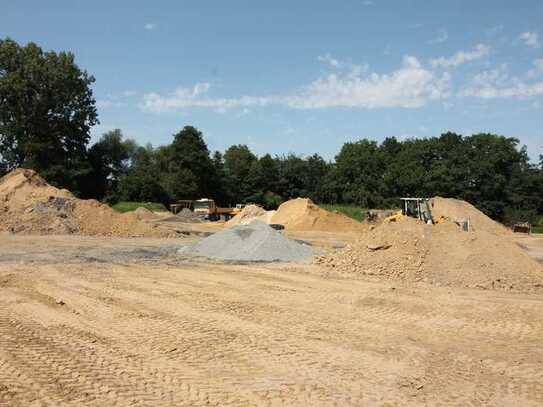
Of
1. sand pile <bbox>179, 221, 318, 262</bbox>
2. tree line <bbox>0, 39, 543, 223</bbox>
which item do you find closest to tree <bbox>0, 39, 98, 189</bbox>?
tree line <bbox>0, 39, 543, 223</bbox>

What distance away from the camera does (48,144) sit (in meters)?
52.2

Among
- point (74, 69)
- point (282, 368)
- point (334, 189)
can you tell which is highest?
point (74, 69)

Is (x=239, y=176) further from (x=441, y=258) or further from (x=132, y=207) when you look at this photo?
(x=441, y=258)

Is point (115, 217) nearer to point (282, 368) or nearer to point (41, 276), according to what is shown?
point (41, 276)

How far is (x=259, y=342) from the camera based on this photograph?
7793 millimetres

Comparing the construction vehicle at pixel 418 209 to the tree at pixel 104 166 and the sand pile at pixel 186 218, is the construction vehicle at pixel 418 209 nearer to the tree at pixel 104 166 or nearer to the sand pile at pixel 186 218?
the sand pile at pixel 186 218

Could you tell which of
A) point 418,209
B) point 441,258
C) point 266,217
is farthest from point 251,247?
point 266,217

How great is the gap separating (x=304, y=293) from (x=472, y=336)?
436 centimetres

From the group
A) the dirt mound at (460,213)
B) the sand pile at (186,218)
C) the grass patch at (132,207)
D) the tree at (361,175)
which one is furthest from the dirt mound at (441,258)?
the tree at (361,175)

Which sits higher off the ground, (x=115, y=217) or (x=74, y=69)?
(x=74, y=69)

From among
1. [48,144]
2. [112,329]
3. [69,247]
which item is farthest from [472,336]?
[48,144]

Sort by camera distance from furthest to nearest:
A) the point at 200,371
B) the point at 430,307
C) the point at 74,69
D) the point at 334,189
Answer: the point at 334,189 → the point at 74,69 → the point at 430,307 → the point at 200,371

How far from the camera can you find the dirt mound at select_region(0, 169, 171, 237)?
87.4 feet

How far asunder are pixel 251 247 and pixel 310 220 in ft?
65.2
